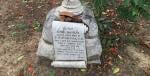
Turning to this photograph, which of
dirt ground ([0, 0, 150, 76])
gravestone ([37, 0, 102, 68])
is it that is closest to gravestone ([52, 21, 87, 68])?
gravestone ([37, 0, 102, 68])

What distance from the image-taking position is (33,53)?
13.5ft

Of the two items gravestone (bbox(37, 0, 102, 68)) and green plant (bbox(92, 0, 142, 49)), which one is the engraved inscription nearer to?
gravestone (bbox(37, 0, 102, 68))

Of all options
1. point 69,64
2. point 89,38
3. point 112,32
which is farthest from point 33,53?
point 112,32

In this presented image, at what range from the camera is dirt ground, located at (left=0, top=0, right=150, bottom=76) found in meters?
3.76

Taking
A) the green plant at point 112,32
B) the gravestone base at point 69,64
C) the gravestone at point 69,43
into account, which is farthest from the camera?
the green plant at point 112,32

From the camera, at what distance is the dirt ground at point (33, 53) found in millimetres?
3762

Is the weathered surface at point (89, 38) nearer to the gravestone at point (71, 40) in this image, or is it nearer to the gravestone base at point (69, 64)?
the gravestone at point (71, 40)

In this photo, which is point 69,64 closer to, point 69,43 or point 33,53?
point 69,43

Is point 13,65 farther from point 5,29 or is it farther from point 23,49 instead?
point 5,29

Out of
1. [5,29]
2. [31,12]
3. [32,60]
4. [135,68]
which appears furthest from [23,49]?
[135,68]

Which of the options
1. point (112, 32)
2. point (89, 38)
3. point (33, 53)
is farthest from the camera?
point (112, 32)

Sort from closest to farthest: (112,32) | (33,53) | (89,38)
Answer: (89,38)
(33,53)
(112,32)

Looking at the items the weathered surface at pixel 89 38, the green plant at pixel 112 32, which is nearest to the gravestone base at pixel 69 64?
the weathered surface at pixel 89 38

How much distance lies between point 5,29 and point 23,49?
0.72 metres
